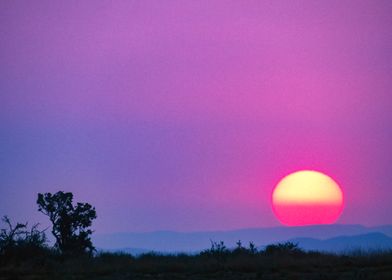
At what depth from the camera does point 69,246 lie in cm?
4116

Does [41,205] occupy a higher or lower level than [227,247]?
higher

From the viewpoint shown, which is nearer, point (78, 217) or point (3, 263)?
point (3, 263)

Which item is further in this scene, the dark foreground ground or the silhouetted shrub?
the silhouetted shrub

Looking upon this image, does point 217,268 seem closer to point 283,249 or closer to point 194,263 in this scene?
point 194,263

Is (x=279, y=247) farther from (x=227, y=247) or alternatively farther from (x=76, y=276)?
(x=76, y=276)

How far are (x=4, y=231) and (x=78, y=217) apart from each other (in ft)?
22.2

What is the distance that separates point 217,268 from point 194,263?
7.41 ft

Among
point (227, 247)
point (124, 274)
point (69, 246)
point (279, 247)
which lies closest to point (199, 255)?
point (227, 247)

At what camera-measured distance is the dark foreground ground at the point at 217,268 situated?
2558 cm

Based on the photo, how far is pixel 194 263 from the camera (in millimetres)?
30078

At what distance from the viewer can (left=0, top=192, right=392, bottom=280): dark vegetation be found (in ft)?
85.4

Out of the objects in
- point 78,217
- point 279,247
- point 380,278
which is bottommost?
point 380,278

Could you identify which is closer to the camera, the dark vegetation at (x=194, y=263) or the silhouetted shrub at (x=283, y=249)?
the dark vegetation at (x=194, y=263)

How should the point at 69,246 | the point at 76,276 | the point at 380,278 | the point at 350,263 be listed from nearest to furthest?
the point at 380,278 < the point at 76,276 < the point at 350,263 < the point at 69,246
